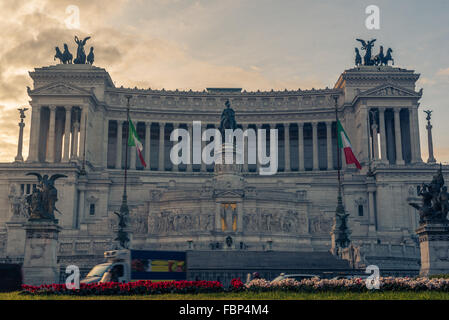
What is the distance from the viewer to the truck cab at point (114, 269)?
31.5 m

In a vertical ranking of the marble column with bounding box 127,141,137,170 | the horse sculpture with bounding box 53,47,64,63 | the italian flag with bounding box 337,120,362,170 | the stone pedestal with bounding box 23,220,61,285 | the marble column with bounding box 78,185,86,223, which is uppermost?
the horse sculpture with bounding box 53,47,64,63

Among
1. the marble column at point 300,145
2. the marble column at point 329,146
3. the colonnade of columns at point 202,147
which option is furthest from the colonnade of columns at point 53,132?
the marble column at point 329,146

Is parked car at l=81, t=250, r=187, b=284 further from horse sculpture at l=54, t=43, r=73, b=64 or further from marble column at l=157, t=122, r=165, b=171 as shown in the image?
horse sculpture at l=54, t=43, r=73, b=64

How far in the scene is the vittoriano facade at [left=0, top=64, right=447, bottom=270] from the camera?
6488cm

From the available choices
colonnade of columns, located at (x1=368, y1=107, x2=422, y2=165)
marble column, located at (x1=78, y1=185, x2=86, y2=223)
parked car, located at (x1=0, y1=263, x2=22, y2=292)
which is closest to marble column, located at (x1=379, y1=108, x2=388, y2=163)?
colonnade of columns, located at (x1=368, y1=107, x2=422, y2=165)

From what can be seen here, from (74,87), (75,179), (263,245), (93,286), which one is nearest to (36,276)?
(93,286)

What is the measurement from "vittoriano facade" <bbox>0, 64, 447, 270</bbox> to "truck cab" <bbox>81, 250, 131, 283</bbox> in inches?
762

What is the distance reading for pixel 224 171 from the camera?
6688 centimetres

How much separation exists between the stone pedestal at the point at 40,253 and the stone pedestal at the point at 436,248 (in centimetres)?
2180

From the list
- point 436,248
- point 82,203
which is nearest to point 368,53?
point 82,203

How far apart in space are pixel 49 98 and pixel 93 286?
7230cm

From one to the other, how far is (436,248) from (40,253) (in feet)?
75.9

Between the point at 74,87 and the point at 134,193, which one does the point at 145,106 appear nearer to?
the point at 74,87

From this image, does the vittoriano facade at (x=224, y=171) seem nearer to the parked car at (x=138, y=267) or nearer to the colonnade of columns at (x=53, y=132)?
the colonnade of columns at (x=53, y=132)
